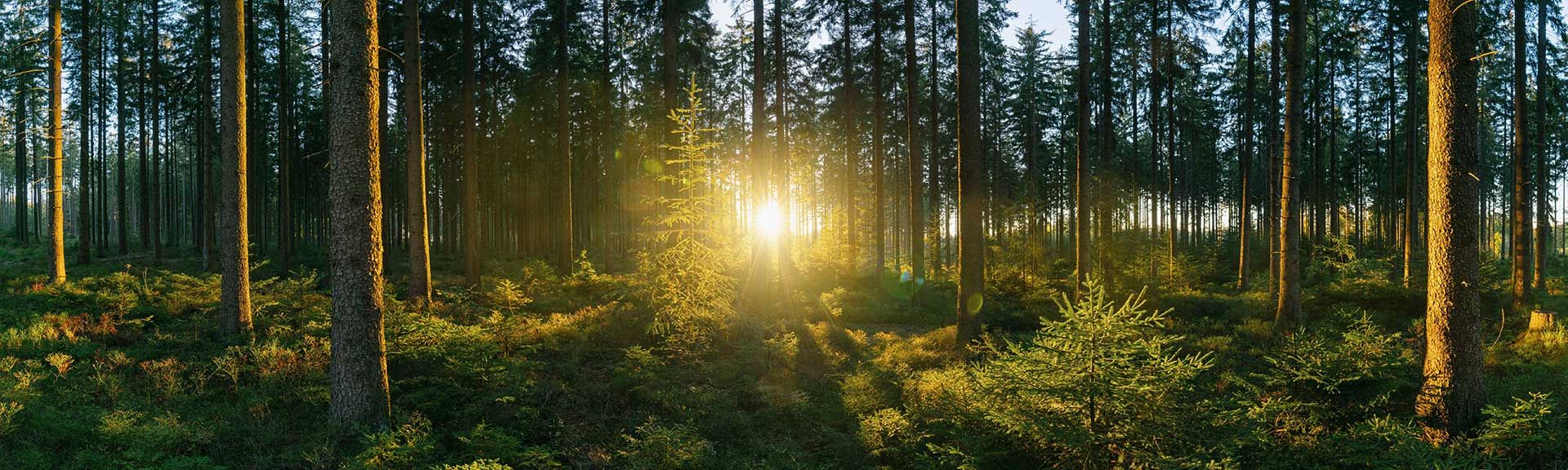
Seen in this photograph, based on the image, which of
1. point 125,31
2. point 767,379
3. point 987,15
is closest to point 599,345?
point 767,379

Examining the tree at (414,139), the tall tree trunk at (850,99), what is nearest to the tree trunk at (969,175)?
the tall tree trunk at (850,99)

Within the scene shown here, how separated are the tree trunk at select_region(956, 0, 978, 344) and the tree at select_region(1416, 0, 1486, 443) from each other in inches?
→ 236

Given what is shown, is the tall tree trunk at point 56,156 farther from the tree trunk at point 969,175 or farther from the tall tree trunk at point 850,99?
the tree trunk at point 969,175

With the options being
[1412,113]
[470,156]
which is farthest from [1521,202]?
[470,156]

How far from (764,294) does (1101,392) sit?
1142 centimetres

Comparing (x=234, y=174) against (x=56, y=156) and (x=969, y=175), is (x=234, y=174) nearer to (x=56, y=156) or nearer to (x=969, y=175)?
(x=56, y=156)

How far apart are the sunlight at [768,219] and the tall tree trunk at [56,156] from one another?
54.7ft

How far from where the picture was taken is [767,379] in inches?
389

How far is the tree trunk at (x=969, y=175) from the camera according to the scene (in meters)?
11.4

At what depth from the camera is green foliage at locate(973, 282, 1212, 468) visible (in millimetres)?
4855

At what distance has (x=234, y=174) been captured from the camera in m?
10.5

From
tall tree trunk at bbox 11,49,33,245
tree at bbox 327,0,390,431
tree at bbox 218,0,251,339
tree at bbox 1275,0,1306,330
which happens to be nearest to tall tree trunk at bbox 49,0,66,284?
tree at bbox 218,0,251,339

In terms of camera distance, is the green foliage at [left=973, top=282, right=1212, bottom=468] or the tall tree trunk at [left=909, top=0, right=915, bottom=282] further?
the tall tree trunk at [left=909, top=0, right=915, bottom=282]

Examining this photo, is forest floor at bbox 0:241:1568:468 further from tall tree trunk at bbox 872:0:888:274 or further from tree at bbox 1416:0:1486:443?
tall tree trunk at bbox 872:0:888:274
